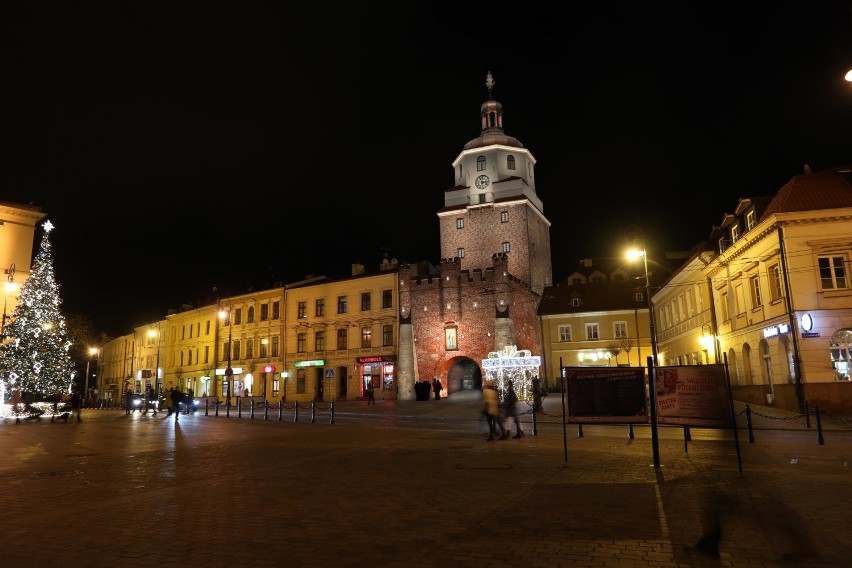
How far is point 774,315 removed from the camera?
25.2 meters

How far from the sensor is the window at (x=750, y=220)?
26.7m

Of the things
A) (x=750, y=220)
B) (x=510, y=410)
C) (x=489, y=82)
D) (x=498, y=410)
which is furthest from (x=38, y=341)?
(x=489, y=82)

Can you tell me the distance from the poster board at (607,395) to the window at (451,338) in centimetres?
3264

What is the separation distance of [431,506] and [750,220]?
2553 centimetres

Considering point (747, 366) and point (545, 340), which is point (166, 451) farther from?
point (545, 340)

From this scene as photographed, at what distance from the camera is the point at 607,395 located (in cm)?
1125

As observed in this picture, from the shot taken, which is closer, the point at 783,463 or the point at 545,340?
the point at 783,463

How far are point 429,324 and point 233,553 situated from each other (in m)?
39.2

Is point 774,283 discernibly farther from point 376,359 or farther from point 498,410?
point 376,359

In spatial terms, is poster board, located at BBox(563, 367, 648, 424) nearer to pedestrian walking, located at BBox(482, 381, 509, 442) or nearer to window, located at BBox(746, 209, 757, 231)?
pedestrian walking, located at BBox(482, 381, 509, 442)

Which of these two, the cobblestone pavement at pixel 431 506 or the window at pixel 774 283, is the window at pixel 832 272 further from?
the cobblestone pavement at pixel 431 506

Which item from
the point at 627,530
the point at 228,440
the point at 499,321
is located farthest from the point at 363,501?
the point at 499,321

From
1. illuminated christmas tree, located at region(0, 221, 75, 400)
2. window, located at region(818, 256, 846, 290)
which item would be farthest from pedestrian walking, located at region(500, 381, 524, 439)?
illuminated christmas tree, located at region(0, 221, 75, 400)

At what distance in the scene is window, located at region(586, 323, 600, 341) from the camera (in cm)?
5047
